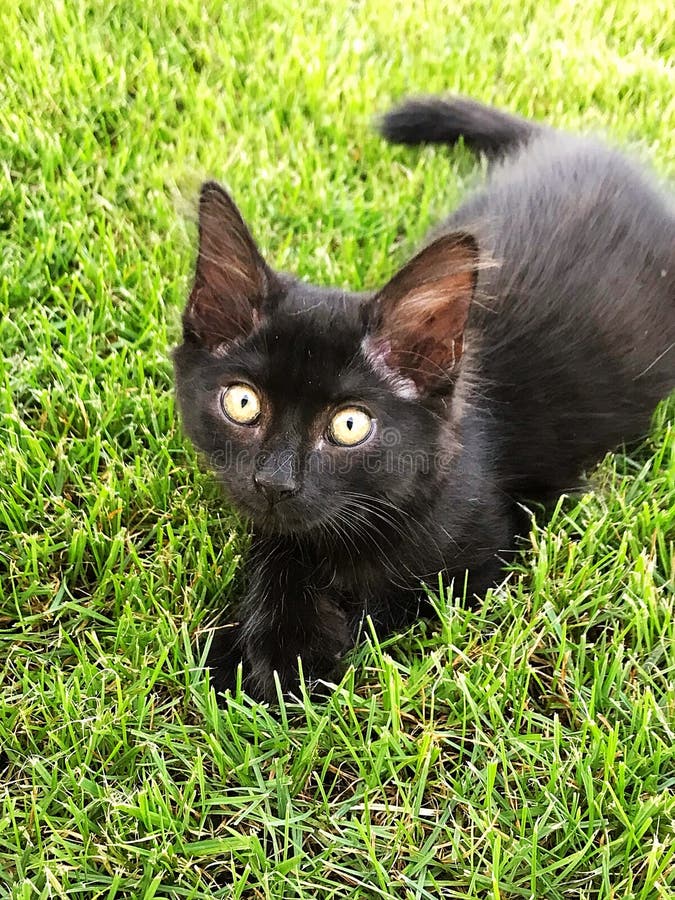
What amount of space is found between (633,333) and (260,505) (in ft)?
3.51

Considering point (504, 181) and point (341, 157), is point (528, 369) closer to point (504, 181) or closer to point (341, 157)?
point (504, 181)

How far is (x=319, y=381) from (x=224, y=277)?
1.01 feet

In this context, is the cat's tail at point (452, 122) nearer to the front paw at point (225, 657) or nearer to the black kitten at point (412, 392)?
the black kitten at point (412, 392)

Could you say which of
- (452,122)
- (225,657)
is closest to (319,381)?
(225,657)

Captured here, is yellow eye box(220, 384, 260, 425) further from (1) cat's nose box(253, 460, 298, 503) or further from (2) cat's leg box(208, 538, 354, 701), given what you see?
(2) cat's leg box(208, 538, 354, 701)

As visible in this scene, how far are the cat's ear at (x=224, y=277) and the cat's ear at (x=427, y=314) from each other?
0.77ft

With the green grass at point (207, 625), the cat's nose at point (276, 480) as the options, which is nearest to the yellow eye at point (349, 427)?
the cat's nose at point (276, 480)

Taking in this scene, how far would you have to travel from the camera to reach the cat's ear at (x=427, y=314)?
4.73 ft

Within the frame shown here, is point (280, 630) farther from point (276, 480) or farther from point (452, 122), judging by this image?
point (452, 122)

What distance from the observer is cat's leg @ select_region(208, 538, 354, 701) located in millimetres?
1597

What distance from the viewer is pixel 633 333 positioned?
1.98 metres

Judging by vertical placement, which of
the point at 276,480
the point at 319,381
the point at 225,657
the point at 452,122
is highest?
the point at 452,122

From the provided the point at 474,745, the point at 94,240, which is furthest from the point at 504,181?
the point at 474,745

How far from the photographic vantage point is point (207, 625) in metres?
1.70
